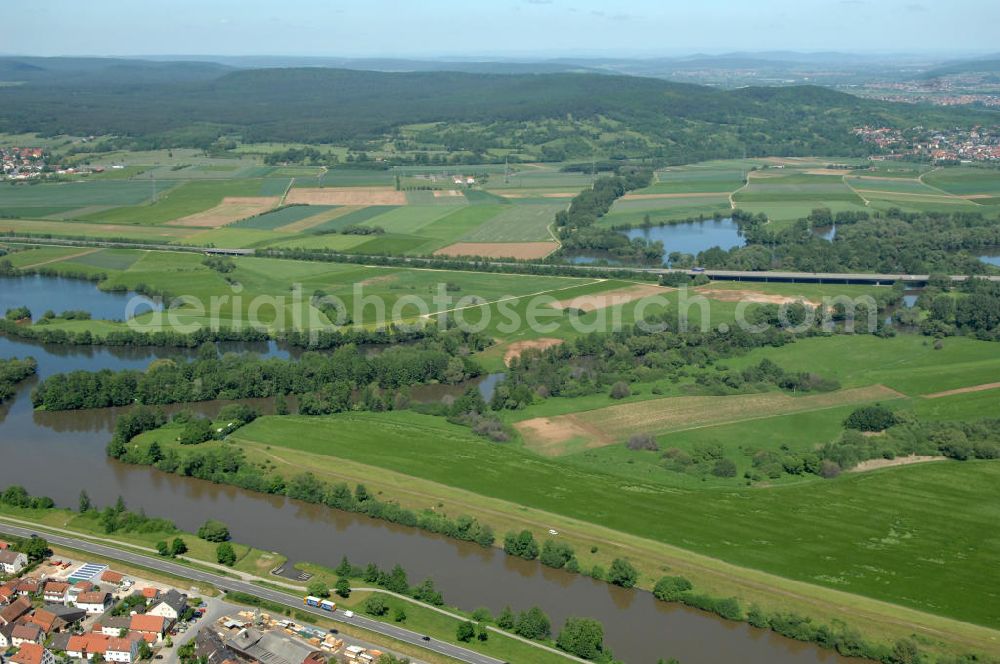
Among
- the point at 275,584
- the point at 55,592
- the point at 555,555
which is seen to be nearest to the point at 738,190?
the point at 555,555

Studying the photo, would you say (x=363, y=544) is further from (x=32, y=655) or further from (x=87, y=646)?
(x=32, y=655)

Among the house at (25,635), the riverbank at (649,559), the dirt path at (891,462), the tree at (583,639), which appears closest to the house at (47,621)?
the house at (25,635)

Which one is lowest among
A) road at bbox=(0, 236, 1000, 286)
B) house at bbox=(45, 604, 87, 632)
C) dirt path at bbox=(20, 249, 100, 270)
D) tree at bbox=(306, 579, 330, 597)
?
tree at bbox=(306, 579, 330, 597)

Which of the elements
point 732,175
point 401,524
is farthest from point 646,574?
point 732,175

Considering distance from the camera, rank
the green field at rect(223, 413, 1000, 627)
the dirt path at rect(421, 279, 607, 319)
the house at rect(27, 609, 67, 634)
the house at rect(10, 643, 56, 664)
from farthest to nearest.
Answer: the dirt path at rect(421, 279, 607, 319) < the green field at rect(223, 413, 1000, 627) < the house at rect(27, 609, 67, 634) < the house at rect(10, 643, 56, 664)

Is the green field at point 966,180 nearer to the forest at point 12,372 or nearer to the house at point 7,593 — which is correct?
the forest at point 12,372

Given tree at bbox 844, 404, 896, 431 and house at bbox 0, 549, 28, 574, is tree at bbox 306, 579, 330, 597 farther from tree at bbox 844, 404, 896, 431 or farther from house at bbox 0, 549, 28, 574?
tree at bbox 844, 404, 896, 431

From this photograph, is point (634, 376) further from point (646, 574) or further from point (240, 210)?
point (240, 210)

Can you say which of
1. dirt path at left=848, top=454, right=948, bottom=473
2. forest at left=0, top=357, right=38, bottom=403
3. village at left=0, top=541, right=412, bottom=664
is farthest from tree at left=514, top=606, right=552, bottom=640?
forest at left=0, top=357, right=38, bottom=403
